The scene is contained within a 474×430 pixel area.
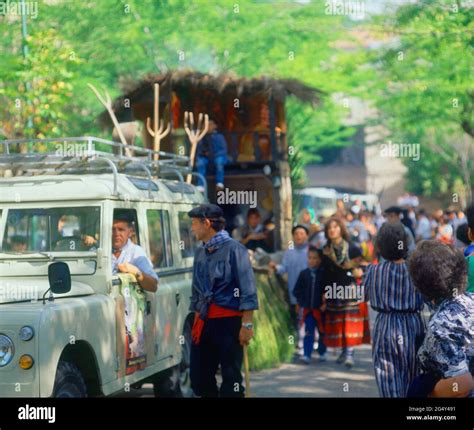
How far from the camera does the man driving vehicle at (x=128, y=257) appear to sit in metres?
8.27

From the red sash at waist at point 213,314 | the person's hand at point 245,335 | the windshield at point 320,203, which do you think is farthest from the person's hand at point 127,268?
the windshield at point 320,203

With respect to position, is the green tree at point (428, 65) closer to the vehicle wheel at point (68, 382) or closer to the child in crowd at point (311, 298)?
the child in crowd at point (311, 298)

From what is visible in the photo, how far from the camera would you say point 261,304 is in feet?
40.1

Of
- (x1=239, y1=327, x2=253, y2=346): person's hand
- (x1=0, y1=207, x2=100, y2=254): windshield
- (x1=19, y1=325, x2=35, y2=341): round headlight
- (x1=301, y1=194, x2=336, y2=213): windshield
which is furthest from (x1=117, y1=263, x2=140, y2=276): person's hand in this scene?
(x1=301, y1=194, x2=336, y2=213): windshield

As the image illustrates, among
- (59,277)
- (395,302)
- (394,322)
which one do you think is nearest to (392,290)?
(395,302)

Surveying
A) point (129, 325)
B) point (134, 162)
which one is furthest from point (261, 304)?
point (129, 325)

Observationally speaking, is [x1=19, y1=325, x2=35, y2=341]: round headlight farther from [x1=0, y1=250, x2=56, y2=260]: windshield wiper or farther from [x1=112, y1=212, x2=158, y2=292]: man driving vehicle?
Result: [x1=112, y1=212, x2=158, y2=292]: man driving vehicle

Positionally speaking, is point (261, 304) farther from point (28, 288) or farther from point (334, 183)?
point (334, 183)

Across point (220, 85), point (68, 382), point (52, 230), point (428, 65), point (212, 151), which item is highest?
point (428, 65)

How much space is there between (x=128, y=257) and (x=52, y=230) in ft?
2.09

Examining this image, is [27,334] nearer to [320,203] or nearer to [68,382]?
[68,382]

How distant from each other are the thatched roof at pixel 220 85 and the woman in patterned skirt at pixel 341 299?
3823 mm

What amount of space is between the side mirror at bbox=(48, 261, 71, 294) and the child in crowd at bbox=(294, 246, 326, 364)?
20.3 ft

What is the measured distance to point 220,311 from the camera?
772 centimetres
